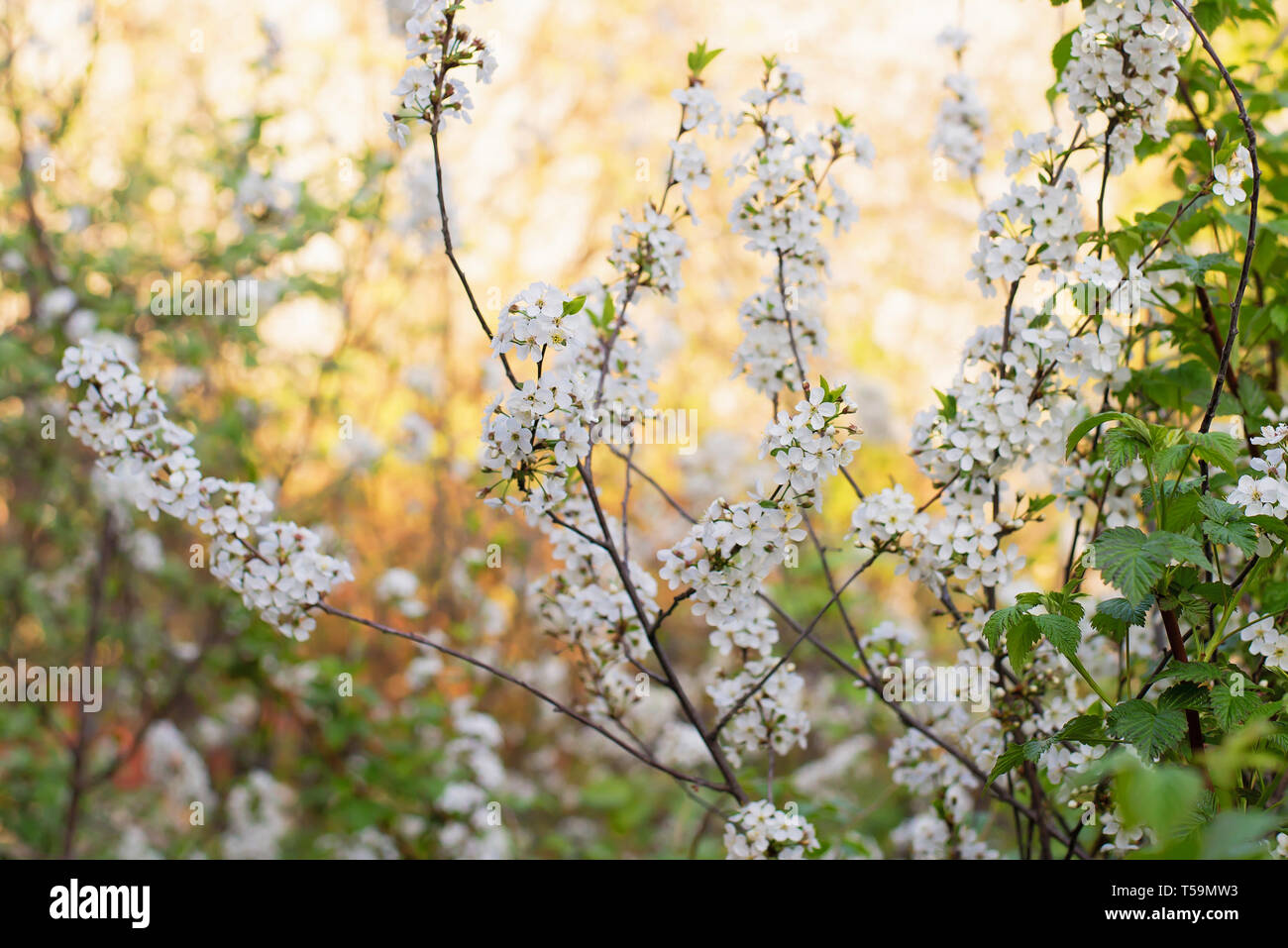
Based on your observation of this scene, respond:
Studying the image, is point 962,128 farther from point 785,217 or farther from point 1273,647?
point 1273,647

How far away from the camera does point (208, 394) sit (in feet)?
14.4

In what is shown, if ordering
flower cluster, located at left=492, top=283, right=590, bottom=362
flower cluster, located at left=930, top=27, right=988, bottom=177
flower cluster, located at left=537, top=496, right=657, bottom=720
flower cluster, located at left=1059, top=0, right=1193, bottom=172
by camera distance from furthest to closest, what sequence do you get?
flower cluster, located at left=930, top=27, right=988, bottom=177 < flower cluster, located at left=537, top=496, right=657, bottom=720 < flower cluster, located at left=1059, top=0, right=1193, bottom=172 < flower cluster, located at left=492, top=283, right=590, bottom=362

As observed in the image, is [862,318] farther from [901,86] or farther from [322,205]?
[322,205]

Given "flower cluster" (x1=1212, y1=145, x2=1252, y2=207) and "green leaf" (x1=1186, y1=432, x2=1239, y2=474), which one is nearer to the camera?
"green leaf" (x1=1186, y1=432, x2=1239, y2=474)

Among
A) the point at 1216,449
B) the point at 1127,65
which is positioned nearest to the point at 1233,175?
the point at 1127,65

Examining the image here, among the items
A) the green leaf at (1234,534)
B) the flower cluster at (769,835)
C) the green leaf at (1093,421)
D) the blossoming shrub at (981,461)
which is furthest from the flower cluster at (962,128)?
the flower cluster at (769,835)

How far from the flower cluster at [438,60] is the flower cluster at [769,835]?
4.37ft

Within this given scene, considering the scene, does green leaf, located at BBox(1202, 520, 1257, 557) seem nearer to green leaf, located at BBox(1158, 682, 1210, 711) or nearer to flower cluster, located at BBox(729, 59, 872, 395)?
green leaf, located at BBox(1158, 682, 1210, 711)

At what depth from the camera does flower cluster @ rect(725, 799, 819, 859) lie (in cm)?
170

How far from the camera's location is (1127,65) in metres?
1.71

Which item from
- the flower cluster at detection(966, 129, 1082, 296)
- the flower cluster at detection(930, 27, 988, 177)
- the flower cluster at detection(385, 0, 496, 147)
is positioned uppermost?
the flower cluster at detection(930, 27, 988, 177)

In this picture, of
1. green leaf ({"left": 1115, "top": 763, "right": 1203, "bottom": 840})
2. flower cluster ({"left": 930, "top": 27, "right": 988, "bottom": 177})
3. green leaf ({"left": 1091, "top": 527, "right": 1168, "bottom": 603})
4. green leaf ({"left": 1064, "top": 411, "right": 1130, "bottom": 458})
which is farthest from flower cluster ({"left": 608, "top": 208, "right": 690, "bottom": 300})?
green leaf ({"left": 1115, "top": 763, "right": 1203, "bottom": 840})

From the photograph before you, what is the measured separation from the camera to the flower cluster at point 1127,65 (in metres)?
1.66

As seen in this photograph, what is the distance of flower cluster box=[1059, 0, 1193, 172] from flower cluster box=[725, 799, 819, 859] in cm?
137
